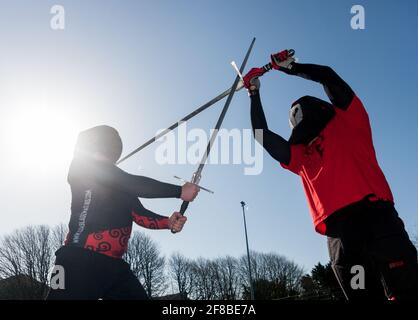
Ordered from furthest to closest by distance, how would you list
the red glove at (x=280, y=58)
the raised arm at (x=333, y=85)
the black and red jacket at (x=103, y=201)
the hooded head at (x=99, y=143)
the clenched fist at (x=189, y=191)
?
the red glove at (x=280, y=58), the clenched fist at (x=189, y=191), the hooded head at (x=99, y=143), the raised arm at (x=333, y=85), the black and red jacket at (x=103, y=201)

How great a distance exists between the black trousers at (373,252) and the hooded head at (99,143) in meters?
2.28

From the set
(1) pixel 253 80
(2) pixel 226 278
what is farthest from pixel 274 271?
(1) pixel 253 80

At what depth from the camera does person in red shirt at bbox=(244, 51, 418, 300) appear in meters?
2.86

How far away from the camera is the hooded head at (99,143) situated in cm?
389

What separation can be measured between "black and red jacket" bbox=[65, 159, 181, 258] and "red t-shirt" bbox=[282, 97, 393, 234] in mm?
1404

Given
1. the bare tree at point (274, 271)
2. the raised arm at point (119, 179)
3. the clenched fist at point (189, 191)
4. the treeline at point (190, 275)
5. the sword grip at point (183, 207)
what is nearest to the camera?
the raised arm at point (119, 179)

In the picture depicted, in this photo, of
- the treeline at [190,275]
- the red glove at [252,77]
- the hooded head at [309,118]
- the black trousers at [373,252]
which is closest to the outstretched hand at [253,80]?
the red glove at [252,77]

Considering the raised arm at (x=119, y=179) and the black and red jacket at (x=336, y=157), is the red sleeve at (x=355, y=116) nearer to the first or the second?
the black and red jacket at (x=336, y=157)

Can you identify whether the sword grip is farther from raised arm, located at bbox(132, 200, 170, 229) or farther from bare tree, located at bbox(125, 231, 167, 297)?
bare tree, located at bbox(125, 231, 167, 297)

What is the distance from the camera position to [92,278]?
3.22 metres

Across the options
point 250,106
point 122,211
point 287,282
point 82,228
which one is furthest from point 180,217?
point 287,282

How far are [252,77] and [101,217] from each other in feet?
8.57

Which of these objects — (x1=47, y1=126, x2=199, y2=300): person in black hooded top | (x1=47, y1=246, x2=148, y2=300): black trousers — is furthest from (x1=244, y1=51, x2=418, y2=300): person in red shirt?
(x1=47, y1=246, x2=148, y2=300): black trousers
